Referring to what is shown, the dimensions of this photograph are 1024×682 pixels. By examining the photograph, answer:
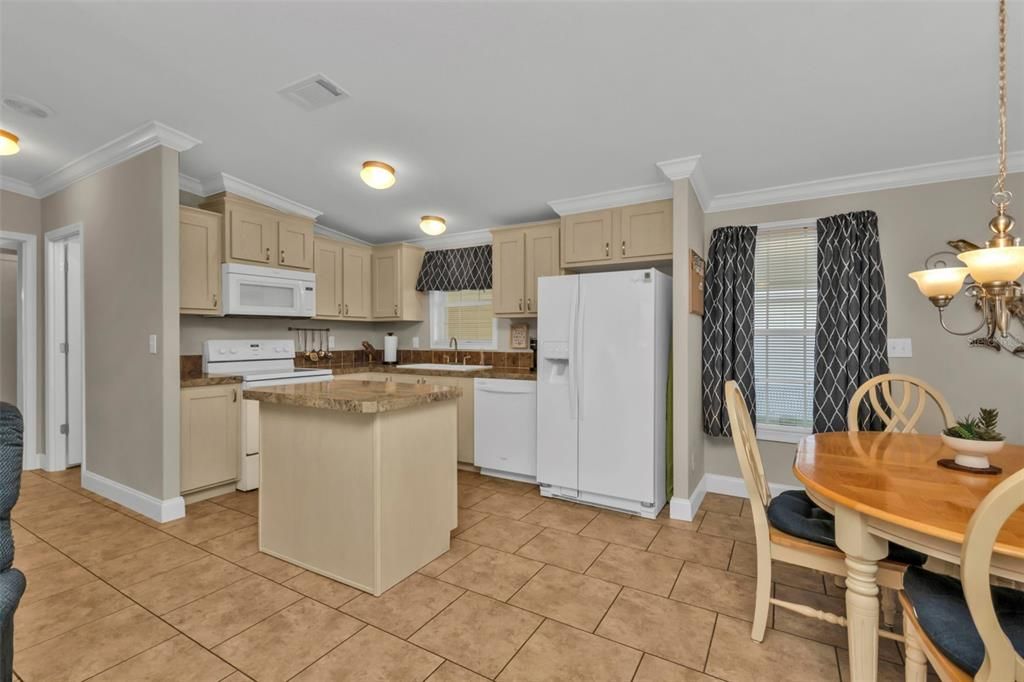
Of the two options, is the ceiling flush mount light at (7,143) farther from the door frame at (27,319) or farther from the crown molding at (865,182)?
the crown molding at (865,182)

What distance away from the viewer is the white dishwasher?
3678 millimetres

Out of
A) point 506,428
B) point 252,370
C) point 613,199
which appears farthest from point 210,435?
point 613,199

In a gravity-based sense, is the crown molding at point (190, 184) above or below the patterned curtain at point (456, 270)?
above

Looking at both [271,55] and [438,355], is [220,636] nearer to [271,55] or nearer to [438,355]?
[271,55]

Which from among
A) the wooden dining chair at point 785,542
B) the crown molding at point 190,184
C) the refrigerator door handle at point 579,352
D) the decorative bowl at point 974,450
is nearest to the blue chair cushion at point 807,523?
the wooden dining chair at point 785,542

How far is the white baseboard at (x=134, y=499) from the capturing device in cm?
289

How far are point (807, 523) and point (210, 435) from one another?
3.66 meters

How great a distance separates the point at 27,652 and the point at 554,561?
2.19 metres

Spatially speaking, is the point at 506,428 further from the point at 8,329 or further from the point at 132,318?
the point at 8,329

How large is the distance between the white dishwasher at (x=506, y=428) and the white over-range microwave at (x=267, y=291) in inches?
68.6

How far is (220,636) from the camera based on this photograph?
5.84ft

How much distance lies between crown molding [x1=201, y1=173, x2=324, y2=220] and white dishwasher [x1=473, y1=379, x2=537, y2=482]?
89.7 inches

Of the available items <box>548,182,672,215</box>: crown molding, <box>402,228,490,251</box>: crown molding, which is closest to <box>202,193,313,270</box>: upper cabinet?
<box>402,228,490,251</box>: crown molding

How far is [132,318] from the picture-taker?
3043 millimetres
